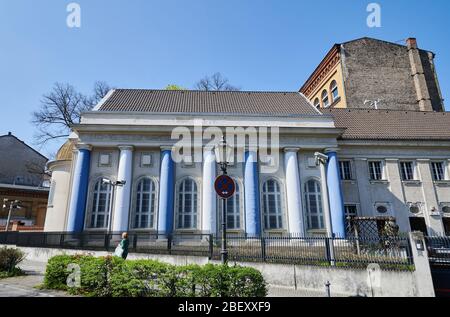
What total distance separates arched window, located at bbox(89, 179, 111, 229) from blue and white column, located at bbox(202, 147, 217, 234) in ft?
21.2

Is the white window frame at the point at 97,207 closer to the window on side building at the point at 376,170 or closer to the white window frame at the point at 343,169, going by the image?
the white window frame at the point at 343,169

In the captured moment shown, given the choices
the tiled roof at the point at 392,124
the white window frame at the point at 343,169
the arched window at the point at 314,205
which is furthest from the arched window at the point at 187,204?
the tiled roof at the point at 392,124

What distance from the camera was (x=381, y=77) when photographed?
103ft

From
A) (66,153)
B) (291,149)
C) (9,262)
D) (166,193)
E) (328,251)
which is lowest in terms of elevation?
(9,262)

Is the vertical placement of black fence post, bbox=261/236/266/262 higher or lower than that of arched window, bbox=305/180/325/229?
Result: lower

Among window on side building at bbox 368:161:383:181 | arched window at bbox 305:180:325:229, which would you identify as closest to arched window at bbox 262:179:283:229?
arched window at bbox 305:180:325:229

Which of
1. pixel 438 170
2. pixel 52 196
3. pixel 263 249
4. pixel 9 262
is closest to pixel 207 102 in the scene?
pixel 52 196

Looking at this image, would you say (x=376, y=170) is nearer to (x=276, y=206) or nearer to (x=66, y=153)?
(x=276, y=206)

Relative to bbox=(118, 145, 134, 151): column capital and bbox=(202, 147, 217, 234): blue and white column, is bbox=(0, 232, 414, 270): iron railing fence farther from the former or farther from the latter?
bbox=(118, 145, 134, 151): column capital

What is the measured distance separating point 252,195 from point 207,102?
9.95m

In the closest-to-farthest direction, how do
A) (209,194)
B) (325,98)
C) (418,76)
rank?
(209,194) → (418,76) → (325,98)

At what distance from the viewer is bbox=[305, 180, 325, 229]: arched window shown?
1884 cm

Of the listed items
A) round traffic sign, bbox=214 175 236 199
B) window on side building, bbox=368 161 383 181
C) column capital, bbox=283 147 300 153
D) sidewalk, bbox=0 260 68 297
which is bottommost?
sidewalk, bbox=0 260 68 297

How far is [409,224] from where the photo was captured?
2039cm
